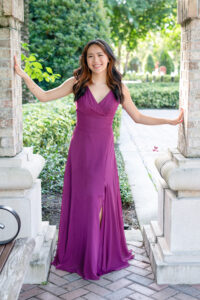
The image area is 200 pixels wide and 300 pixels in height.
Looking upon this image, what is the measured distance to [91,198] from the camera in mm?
3510

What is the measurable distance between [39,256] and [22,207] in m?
0.48

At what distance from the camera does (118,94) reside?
11.5 ft

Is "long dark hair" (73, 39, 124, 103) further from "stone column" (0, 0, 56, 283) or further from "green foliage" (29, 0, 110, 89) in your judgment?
"green foliage" (29, 0, 110, 89)

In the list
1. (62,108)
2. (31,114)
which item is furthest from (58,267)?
(62,108)

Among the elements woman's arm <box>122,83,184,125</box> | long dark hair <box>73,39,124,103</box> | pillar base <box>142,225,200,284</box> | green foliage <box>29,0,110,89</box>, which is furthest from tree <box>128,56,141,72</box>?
pillar base <box>142,225,200,284</box>

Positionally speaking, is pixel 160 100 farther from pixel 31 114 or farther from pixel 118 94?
pixel 118 94

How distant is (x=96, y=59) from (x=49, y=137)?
3426 millimetres

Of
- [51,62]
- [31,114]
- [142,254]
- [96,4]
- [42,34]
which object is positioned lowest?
[142,254]

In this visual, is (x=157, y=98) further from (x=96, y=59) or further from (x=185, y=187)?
(x=185, y=187)

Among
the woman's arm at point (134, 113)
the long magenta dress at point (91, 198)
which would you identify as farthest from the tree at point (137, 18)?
the long magenta dress at point (91, 198)

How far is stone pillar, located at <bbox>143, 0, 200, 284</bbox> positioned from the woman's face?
2.16ft

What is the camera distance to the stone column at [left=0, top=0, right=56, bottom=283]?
3.16 m

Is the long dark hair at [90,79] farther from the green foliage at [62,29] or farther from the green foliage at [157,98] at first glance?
the green foliage at [157,98]

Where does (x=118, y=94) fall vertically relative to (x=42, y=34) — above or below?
below
